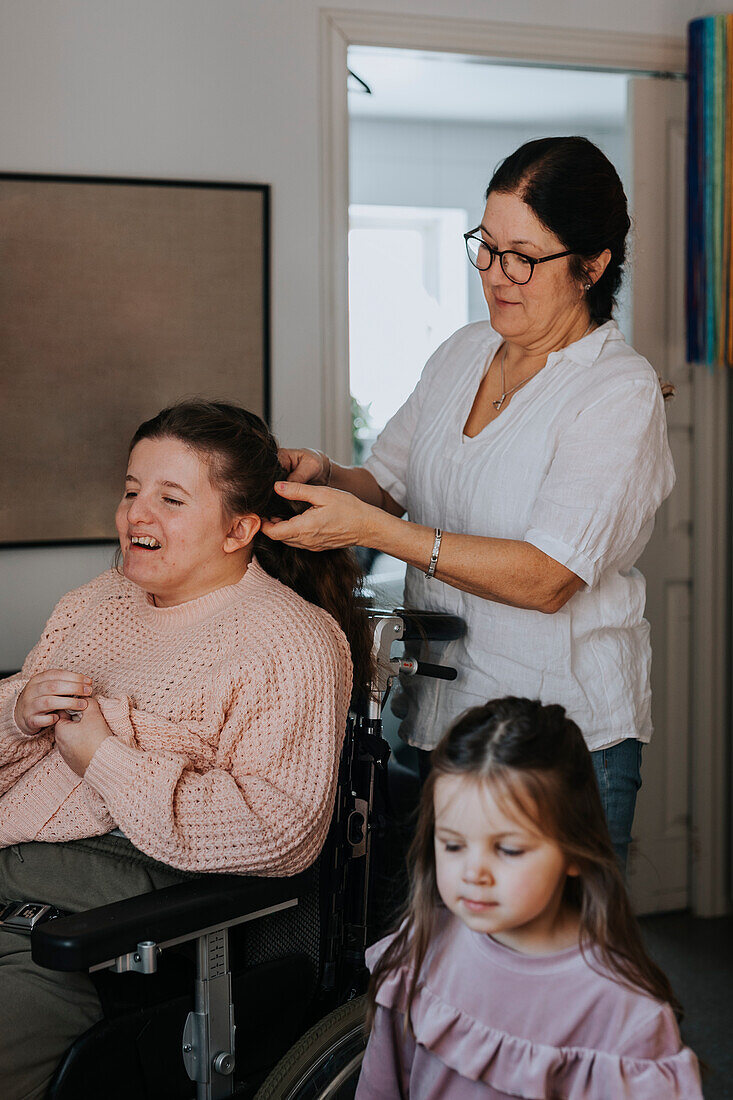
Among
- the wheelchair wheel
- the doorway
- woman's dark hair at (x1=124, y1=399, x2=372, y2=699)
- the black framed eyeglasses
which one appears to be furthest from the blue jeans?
the doorway

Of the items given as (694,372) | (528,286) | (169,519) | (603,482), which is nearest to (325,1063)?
(169,519)

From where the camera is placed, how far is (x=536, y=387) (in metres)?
1.74

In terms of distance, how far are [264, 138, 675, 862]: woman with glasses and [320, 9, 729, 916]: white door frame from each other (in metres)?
0.92

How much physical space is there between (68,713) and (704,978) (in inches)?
76.1

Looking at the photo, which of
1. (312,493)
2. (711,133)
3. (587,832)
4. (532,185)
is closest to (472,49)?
(711,133)

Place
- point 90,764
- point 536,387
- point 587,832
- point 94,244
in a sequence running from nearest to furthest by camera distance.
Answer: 1. point 587,832
2. point 90,764
3. point 536,387
4. point 94,244

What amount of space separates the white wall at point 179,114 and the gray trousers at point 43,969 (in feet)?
3.52

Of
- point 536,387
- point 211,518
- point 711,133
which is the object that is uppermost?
point 711,133

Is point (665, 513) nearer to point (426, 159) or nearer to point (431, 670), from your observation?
point (431, 670)

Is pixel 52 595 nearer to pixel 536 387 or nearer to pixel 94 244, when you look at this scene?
pixel 94 244

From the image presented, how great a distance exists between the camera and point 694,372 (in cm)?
298

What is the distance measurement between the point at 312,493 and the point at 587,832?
691mm

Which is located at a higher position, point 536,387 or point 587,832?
point 536,387

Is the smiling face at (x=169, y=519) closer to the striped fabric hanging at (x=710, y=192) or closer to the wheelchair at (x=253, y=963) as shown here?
the wheelchair at (x=253, y=963)
